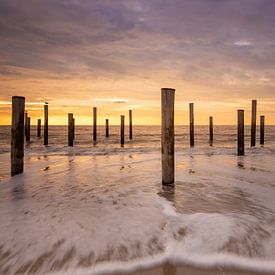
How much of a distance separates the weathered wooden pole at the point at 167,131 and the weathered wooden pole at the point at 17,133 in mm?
3461

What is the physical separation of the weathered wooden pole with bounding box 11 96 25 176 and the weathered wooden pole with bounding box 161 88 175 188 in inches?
136

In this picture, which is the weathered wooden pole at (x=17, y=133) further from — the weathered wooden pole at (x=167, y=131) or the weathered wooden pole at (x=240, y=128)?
the weathered wooden pole at (x=240, y=128)

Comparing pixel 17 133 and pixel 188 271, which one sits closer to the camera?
pixel 188 271

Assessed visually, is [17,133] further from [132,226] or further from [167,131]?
[132,226]

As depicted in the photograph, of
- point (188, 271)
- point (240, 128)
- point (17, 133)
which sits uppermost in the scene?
point (240, 128)

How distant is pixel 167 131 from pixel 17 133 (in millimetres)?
3693

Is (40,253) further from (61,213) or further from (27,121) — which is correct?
(27,121)

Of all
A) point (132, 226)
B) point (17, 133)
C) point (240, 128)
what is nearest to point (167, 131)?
point (132, 226)

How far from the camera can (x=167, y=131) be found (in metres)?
5.00

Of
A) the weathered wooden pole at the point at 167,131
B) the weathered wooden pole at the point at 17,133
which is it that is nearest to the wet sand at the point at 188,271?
the weathered wooden pole at the point at 167,131

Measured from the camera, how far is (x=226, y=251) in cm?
233

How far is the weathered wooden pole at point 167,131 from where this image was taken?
192 inches

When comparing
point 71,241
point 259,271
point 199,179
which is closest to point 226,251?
point 259,271

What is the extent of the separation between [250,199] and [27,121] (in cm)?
2428
